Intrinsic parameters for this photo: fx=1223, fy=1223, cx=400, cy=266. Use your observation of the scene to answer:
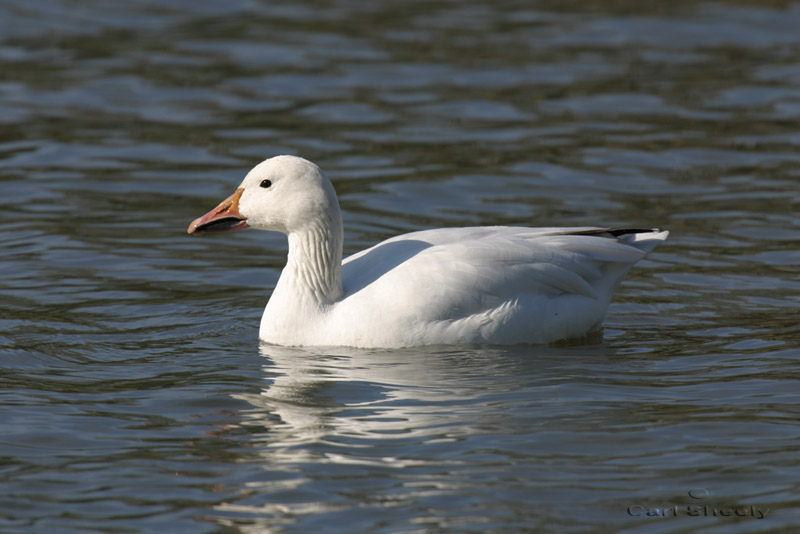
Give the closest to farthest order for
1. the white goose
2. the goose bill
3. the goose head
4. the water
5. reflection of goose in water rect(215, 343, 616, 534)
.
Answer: reflection of goose in water rect(215, 343, 616, 534) → the water → the white goose → the goose head → the goose bill

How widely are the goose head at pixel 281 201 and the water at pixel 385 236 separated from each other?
2.71ft

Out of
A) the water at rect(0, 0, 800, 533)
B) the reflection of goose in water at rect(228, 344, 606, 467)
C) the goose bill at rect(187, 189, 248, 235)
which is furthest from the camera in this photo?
the goose bill at rect(187, 189, 248, 235)

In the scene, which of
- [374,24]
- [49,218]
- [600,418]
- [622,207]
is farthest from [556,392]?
[374,24]

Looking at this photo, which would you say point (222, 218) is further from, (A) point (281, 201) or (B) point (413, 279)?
(B) point (413, 279)


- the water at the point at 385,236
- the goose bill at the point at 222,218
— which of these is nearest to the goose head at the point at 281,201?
the goose bill at the point at 222,218

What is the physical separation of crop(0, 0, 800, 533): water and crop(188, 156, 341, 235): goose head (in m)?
0.83

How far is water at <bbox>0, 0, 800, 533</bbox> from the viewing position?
5.74 metres

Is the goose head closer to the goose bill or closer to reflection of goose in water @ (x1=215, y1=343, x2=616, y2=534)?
the goose bill

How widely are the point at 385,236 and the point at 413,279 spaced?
3.07m

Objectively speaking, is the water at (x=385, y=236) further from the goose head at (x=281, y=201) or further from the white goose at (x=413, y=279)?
the goose head at (x=281, y=201)

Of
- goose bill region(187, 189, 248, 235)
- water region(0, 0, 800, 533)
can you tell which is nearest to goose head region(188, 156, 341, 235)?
goose bill region(187, 189, 248, 235)

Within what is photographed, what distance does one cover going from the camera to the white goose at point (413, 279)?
25.7 feet

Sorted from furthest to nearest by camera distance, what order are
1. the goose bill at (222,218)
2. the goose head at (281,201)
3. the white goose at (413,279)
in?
the goose bill at (222,218) < the goose head at (281,201) < the white goose at (413,279)

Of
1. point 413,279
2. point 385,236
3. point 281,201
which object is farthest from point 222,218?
point 385,236
